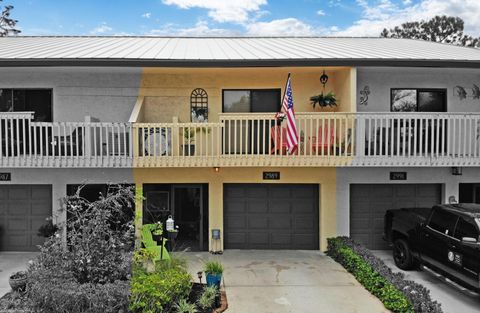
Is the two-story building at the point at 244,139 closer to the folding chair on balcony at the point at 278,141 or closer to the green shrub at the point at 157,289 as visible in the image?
the folding chair on balcony at the point at 278,141

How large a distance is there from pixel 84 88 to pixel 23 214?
431cm

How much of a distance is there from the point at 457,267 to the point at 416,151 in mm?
3698

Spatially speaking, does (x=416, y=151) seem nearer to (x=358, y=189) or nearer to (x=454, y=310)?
(x=358, y=189)

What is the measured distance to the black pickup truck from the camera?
937 cm

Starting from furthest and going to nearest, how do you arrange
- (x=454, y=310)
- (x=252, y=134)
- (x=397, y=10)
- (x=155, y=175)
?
(x=397, y=10)
(x=155, y=175)
(x=252, y=134)
(x=454, y=310)

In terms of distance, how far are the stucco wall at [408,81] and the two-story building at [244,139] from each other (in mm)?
32

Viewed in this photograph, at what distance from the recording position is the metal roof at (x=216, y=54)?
12.1 metres

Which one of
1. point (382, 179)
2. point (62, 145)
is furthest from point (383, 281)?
point (62, 145)

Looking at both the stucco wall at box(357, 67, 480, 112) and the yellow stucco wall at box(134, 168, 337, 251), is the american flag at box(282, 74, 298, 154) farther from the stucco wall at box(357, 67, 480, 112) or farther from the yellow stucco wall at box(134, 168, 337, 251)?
the stucco wall at box(357, 67, 480, 112)

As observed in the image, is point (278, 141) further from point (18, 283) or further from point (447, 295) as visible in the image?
point (18, 283)

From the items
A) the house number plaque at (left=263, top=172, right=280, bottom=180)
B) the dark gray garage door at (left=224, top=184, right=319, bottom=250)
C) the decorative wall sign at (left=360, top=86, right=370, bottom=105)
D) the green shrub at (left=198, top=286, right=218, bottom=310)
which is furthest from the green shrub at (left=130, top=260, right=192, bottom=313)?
the decorative wall sign at (left=360, top=86, right=370, bottom=105)

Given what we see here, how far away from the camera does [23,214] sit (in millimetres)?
13625

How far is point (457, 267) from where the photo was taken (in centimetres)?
968

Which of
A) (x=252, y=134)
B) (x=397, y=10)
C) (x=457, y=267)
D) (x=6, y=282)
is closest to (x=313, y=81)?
(x=252, y=134)
